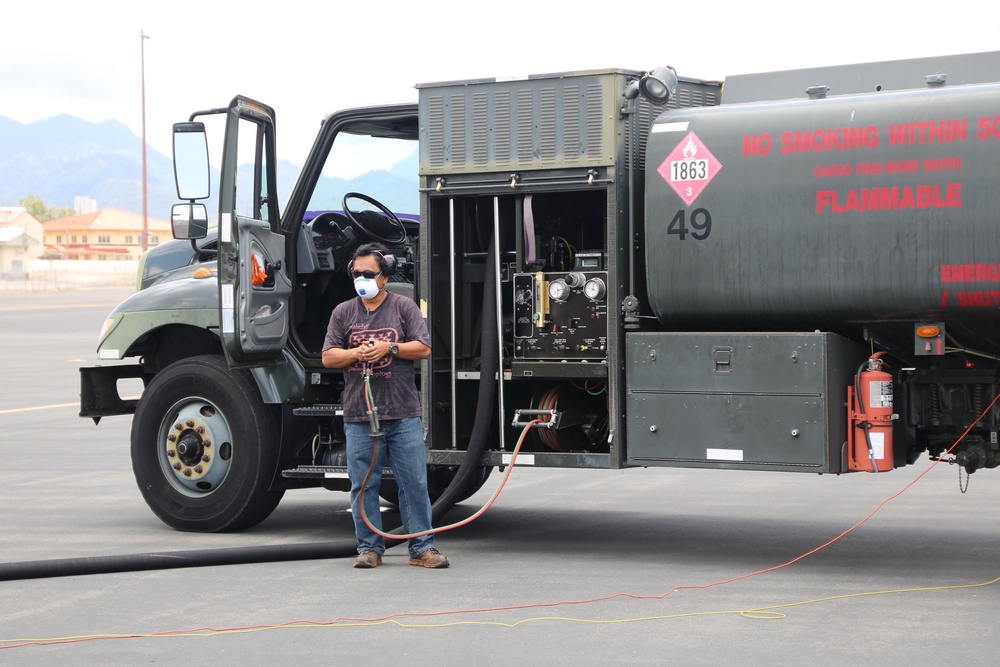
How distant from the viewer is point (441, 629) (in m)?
6.70

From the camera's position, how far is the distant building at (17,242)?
122 m

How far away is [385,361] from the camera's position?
8.43m

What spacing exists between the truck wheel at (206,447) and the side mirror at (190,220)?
104 centimetres

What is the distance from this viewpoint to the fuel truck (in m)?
7.81

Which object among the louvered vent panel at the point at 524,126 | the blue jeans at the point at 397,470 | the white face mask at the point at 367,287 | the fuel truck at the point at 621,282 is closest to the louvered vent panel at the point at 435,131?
the fuel truck at the point at 621,282

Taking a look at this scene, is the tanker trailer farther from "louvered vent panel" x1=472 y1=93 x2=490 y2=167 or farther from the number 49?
"louvered vent panel" x1=472 y1=93 x2=490 y2=167

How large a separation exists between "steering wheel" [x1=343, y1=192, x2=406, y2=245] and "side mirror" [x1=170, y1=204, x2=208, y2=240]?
1062mm

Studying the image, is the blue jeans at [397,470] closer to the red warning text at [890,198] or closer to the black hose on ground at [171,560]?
the black hose on ground at [171,560]

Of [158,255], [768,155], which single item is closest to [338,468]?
[158,255]

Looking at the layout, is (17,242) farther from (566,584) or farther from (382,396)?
(566,584)

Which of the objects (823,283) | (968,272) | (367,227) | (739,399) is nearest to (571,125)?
(823,283)

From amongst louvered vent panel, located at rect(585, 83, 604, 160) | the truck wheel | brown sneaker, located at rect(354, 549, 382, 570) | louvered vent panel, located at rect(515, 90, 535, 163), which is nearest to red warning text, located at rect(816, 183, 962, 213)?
louvered vent panel, located at rect(585, 83, 604, 160)

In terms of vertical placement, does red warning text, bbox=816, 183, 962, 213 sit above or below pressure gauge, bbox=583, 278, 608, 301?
above

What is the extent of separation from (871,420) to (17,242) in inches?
5043
